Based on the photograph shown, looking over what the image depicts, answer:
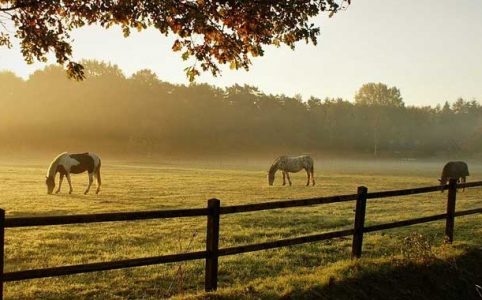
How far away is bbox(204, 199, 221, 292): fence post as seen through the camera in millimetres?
6789

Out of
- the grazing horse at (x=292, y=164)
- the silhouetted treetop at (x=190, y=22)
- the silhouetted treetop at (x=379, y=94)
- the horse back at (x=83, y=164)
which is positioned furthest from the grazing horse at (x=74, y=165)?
the silhouetted treetop at (x=379, y=94)

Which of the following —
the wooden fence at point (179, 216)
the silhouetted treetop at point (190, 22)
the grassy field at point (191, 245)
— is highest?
the silhouetted treetop at point (190, 22)

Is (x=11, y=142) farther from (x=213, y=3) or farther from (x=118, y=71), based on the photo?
(x=213, y=3)

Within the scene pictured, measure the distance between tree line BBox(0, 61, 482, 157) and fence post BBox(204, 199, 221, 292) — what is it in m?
80.9

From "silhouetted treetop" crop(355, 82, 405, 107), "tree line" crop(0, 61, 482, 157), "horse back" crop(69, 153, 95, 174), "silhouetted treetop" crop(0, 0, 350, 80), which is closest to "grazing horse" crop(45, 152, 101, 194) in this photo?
"horse back" crop(69, 153, 95, 174)

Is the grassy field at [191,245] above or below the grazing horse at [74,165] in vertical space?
below

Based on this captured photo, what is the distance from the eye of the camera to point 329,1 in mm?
8172

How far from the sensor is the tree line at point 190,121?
91.1 meters

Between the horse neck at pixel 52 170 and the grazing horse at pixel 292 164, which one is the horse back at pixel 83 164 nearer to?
the horse neck at pixel 52 170

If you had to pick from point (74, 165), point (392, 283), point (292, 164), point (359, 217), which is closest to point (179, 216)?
point (359, 217)

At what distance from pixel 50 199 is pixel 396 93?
157 meters

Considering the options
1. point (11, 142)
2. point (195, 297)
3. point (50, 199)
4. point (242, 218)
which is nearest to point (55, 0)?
point (195, 297)

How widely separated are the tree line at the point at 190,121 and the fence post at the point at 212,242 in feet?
265

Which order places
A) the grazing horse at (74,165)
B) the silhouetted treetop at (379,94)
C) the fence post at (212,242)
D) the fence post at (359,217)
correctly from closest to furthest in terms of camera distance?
the fence post at (212,242) < the fence post at (359,217) < the grazing horse at (74,165) < the silhouetted treetop at (379,94)
